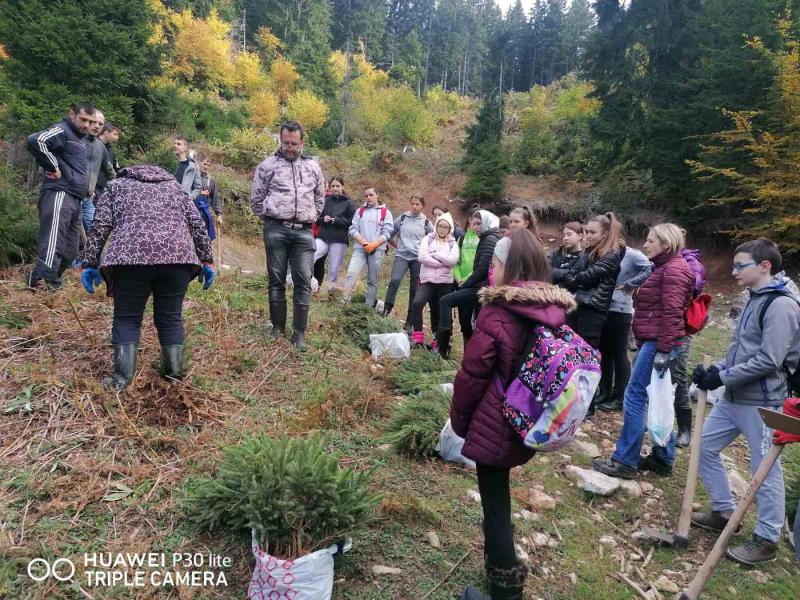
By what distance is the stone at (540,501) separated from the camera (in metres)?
3.43

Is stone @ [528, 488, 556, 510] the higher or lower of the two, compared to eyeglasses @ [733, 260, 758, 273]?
lower

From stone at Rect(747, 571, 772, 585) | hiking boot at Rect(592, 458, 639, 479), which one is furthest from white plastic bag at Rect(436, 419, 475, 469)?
stone at Rect(747, 571, 772, 585)

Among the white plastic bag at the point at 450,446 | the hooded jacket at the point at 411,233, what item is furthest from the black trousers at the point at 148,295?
the hooded jacket at the point at 411,233

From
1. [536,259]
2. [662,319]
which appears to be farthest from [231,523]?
[662,319]

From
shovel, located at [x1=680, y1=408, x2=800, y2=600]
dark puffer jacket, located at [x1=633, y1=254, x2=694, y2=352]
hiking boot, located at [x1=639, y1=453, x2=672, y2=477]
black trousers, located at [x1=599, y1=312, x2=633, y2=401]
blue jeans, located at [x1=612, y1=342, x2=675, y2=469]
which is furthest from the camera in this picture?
black trousers, located at [x1=599, y1=312, x2=633, y2=401]

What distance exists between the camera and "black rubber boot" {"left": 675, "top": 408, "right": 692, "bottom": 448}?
4695mm

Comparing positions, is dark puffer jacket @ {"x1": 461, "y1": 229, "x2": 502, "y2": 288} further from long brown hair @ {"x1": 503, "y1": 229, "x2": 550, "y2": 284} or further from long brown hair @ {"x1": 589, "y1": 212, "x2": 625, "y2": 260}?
long brown hair @ {"x1": 503, "y1": 229, "x2": 550, "y2": 284}

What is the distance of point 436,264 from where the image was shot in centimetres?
639

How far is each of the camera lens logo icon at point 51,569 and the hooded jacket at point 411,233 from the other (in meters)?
5.60

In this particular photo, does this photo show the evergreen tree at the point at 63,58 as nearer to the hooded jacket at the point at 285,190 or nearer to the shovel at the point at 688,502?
the hooded jacket at the point at 285,190

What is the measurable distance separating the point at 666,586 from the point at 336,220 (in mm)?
6304

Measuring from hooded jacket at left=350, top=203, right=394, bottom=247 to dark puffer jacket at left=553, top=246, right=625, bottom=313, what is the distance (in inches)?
131

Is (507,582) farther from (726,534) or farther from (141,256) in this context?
(141,256)

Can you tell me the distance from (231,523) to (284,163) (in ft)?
12.1
